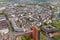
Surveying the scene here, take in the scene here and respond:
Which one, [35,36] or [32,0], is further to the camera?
[32,0]

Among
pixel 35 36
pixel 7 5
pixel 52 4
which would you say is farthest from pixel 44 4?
pixel 35 36

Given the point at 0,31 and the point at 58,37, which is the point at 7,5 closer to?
the point at 0,31

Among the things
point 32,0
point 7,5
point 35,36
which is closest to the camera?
point 35,36

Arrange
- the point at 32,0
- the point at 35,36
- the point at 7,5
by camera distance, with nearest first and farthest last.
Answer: the point at 35,36, the point at 7,5, the point at 32,0

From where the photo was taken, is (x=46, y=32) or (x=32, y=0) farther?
(x=32, y=0)

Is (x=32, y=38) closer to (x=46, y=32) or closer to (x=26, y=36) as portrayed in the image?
(x=26, y=36)

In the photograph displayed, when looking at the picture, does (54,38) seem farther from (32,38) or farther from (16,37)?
(16,37)

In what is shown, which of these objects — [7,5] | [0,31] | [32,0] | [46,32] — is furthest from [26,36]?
[32,0]

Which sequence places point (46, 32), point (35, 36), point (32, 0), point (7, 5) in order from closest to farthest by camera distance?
point (35, 36)
point (46, 32)
point (7, 5)
point (32, 0)

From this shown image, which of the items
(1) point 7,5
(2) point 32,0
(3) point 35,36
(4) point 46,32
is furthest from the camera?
(2) point 32,0
